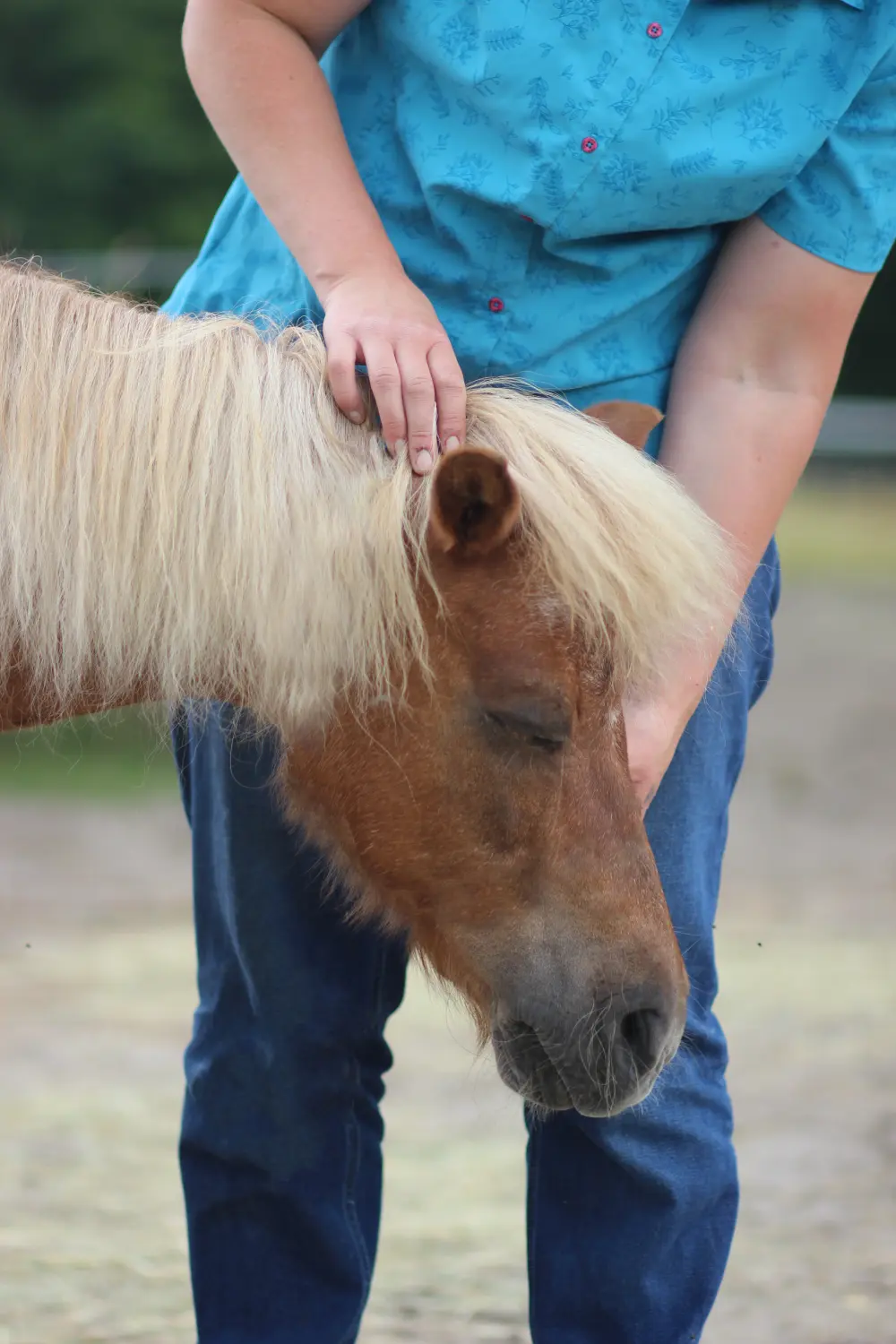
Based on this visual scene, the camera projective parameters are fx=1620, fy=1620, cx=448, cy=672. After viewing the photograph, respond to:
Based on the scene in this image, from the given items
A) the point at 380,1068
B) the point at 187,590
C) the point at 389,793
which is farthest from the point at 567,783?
the point at 380,1068

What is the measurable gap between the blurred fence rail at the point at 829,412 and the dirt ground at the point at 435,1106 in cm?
594

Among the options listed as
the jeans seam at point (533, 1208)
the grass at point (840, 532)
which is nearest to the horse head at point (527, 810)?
the jeans seam at point (533, 1208)

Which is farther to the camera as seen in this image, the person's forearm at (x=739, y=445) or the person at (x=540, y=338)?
the person's forearm at (x=739, y=445)

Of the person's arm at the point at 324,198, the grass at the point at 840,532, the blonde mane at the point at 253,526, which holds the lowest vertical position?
the grass at the point at 840,532

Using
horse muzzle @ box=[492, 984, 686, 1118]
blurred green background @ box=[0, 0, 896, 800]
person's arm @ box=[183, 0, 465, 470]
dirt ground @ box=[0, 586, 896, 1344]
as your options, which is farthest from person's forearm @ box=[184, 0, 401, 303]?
blurred green background @ box=[0, 0, 896, 800]

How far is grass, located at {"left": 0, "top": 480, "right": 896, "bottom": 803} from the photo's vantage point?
6508mm

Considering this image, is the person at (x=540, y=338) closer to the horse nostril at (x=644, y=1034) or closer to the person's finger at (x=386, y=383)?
the person's finger at (x=386, y=383)

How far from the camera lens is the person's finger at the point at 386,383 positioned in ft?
5.17

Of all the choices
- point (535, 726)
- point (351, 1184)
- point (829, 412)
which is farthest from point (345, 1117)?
point (829, 412)

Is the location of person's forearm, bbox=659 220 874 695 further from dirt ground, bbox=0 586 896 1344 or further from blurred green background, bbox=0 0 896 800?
blurred green background, bbox=0 0 896 800

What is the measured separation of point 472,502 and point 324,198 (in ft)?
1.21

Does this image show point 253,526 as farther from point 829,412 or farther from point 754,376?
point 829,412

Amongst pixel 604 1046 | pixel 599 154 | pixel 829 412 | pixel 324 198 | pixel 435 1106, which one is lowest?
pixel 829 412

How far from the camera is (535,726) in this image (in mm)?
1596
